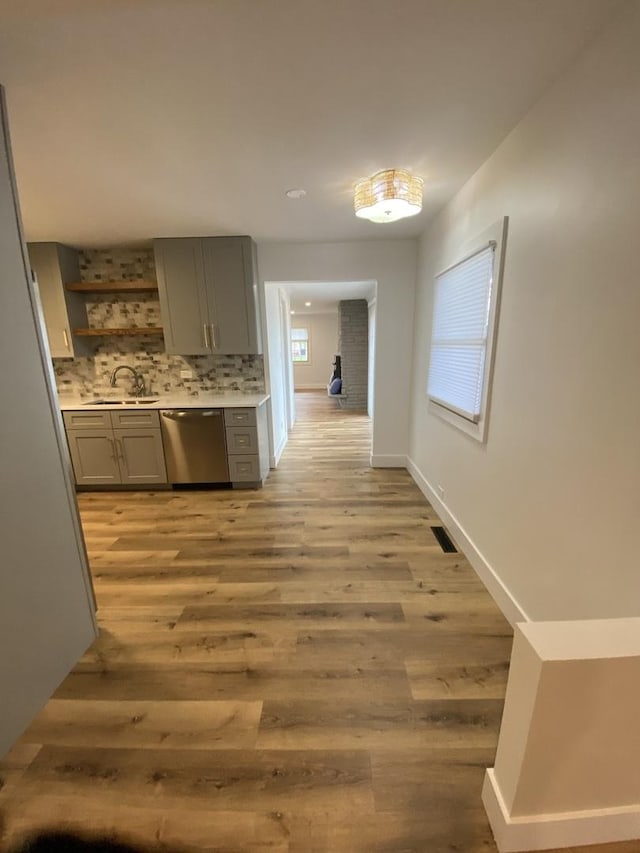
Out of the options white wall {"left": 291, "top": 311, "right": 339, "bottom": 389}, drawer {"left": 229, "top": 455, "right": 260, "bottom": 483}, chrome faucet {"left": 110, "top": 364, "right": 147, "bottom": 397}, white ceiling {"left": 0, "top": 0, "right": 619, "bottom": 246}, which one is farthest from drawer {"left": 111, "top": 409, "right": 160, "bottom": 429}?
white wall {"left": 291, "top": 311, "right": 339, "bottom": 389}

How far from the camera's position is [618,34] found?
1.14 meters

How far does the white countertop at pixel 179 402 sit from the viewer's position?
3387 millimetres

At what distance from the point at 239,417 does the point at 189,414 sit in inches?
18.8

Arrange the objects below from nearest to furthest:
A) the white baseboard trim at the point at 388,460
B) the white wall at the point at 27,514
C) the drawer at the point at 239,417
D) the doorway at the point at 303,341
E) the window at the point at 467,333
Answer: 1. the white wall at the point at 27,514
2. the window at the point at 467,333
3. the drawer at the point at 239,417
4. the white baseboard trim at the point at 388,460
5. the doorway at the point at 303,341

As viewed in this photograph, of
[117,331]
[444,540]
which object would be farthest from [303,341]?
[444,540]

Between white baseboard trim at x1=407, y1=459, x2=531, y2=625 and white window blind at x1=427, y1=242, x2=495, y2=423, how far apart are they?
830 millimetres

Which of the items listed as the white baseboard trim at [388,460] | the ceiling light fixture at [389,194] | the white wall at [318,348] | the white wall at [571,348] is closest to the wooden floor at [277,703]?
the white wall at [571,348]

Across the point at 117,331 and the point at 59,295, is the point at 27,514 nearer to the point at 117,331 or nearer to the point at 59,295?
the point at 117,331

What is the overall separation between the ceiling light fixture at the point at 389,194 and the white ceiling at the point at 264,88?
0.22 ft

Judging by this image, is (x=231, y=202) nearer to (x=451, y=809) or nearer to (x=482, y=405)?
(x=482, y=405)

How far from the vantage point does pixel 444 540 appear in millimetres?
2623

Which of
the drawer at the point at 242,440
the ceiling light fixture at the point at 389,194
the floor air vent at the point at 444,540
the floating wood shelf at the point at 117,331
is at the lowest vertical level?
the floor air vent at the point at 444,540

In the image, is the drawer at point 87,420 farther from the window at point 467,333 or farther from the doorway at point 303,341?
the window at point 467,333

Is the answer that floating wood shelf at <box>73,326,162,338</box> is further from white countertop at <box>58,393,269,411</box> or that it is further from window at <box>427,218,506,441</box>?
window at <box>427,218,506,441</box>
